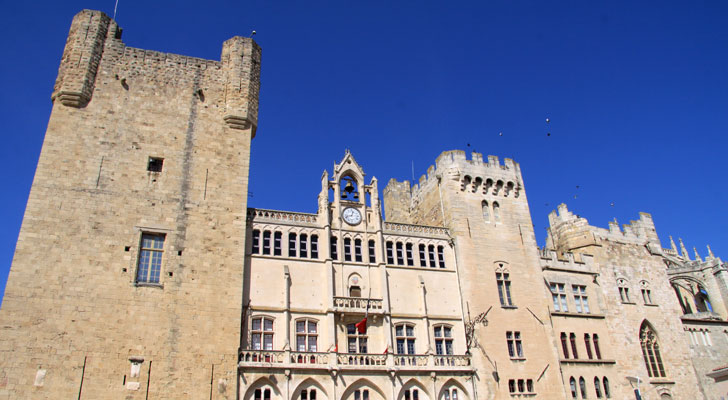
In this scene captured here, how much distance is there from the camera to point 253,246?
29484mm

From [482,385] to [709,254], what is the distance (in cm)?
2825

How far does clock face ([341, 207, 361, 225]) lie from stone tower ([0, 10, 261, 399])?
5674 mm

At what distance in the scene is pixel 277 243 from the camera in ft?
98.9

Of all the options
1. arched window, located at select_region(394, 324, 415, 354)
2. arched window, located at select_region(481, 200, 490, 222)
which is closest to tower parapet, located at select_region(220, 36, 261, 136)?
arched window, located at select_region(394, 324, 415, 354)

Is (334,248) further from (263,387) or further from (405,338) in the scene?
(263,387)

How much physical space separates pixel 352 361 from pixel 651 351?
19.7 metres

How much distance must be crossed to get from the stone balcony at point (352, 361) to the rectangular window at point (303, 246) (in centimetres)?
532

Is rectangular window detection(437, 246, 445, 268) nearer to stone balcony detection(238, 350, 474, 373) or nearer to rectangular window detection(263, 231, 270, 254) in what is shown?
stone balcony detection(238, 350, 474, 373)

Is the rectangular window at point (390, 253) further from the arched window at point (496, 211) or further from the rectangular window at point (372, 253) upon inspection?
the arched window at point (496, 211)

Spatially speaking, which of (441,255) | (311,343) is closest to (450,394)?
(311,343)

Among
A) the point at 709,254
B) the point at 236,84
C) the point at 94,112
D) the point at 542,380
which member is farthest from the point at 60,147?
the point at 709,254

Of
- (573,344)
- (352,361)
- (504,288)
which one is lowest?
(352,361)

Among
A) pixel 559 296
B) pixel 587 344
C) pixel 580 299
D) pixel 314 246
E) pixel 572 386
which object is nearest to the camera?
pixel 314 246

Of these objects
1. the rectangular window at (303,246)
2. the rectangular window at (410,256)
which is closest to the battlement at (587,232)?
the rectangular window at (410,256)
